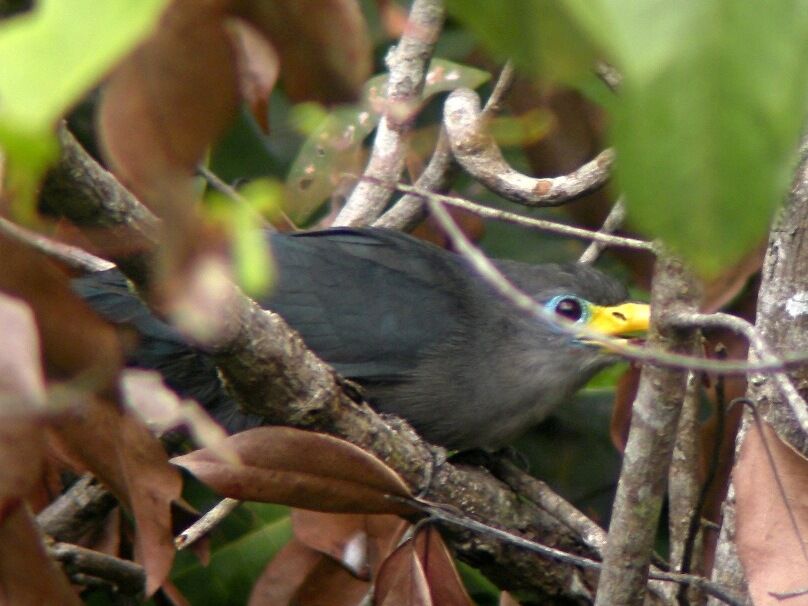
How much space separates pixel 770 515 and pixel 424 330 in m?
1.59

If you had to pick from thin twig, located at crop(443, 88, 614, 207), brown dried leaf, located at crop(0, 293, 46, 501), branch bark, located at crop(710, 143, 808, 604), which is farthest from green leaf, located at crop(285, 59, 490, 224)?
brown dried leaf, located at crop(0, 293, 46, 501)

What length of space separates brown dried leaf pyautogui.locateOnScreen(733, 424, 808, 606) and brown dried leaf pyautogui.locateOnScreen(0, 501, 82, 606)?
1013 mm

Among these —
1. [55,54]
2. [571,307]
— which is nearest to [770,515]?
[55,54]

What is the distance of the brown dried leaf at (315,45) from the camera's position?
0.56 meters

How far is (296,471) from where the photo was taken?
186 centimetres

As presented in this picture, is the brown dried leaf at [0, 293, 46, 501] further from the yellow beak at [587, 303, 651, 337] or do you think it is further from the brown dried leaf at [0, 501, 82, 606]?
the yellow beak at [587, 303, 651, 337]

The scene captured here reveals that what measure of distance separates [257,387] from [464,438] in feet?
4.50

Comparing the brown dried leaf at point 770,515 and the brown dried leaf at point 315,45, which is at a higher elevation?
the brown dried leaf at point 770,515

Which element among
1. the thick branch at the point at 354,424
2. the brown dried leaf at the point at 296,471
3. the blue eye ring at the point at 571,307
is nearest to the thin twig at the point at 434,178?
the blue eye ring at the point at 571,307

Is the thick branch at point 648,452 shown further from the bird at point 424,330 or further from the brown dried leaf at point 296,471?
the bird at point 424,330

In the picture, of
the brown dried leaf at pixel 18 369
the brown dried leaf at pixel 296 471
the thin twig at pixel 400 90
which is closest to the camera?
the brown dried leaf at pixel 18 369

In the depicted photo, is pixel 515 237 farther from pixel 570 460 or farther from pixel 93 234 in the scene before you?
pixel 93 234

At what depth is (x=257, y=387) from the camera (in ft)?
6.07

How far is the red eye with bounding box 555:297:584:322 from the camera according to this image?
3385 millimetres
